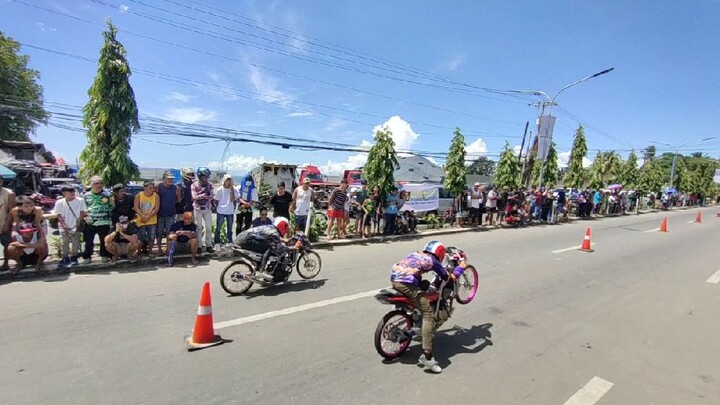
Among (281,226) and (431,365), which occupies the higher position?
(281,226)

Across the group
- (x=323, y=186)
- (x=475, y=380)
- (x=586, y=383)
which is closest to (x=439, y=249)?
(x=475, y=380)

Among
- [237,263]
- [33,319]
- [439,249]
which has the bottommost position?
[33,319]

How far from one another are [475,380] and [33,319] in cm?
552

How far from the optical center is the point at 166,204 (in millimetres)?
8156

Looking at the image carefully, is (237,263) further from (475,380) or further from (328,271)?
(475,380)

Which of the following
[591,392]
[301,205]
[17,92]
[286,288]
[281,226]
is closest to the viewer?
[591,392]

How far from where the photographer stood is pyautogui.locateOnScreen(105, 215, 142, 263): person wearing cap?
7516mm

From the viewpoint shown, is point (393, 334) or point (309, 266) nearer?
point (393, 334)

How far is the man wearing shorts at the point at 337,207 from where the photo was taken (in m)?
11.8

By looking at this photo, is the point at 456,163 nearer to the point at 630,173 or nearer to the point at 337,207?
the point at 337,207

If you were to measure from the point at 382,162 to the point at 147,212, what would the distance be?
7363mm

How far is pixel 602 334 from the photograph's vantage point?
17.1 feet

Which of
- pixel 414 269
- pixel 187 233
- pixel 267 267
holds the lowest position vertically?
pixel 267 267

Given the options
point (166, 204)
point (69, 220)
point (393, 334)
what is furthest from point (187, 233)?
point (393, 334)
